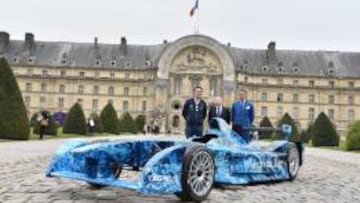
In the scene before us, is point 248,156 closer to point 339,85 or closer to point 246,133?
point 246,133

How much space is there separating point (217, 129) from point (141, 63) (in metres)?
81.2

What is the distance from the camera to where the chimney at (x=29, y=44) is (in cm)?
9088

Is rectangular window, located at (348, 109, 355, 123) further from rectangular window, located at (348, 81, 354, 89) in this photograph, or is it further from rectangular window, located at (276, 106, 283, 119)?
rectangular window, located at (276, 106, 283, 119)

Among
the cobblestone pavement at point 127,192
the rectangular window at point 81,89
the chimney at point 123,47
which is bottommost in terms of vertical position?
the cobblestone pavement at point 127,192

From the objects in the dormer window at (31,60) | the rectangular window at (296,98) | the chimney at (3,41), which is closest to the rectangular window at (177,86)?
the rectangular window at (296,98)

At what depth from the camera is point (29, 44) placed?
298 feet

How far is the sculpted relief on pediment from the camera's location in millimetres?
86625

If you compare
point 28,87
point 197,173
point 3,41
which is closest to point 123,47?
point 28,87

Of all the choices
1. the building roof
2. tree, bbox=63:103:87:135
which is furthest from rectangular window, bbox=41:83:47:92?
tree, bbox=63:103:87:135

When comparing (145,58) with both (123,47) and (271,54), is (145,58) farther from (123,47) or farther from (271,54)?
(271,54)

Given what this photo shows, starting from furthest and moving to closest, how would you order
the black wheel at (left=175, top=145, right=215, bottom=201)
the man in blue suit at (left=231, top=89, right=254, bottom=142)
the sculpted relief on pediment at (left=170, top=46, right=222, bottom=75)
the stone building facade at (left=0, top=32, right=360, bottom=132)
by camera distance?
the stone building facade at (left=0, top=32, right=360, bottom=132) < the sculpted relief on pediment at (left=170, top=46, right=222, bottom=75) < the man in blue suit at (left=231, top=89, right=254, bottom=142) < the black wheel at (left=175, top=145, right=215, bottom=201)

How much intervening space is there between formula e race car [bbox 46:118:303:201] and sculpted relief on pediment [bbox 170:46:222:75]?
76925 mm

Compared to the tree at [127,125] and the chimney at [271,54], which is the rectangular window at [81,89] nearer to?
the tree at [127,125]

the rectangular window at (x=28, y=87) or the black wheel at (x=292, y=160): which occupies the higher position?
the rectangular window at (x=28, y=87)
